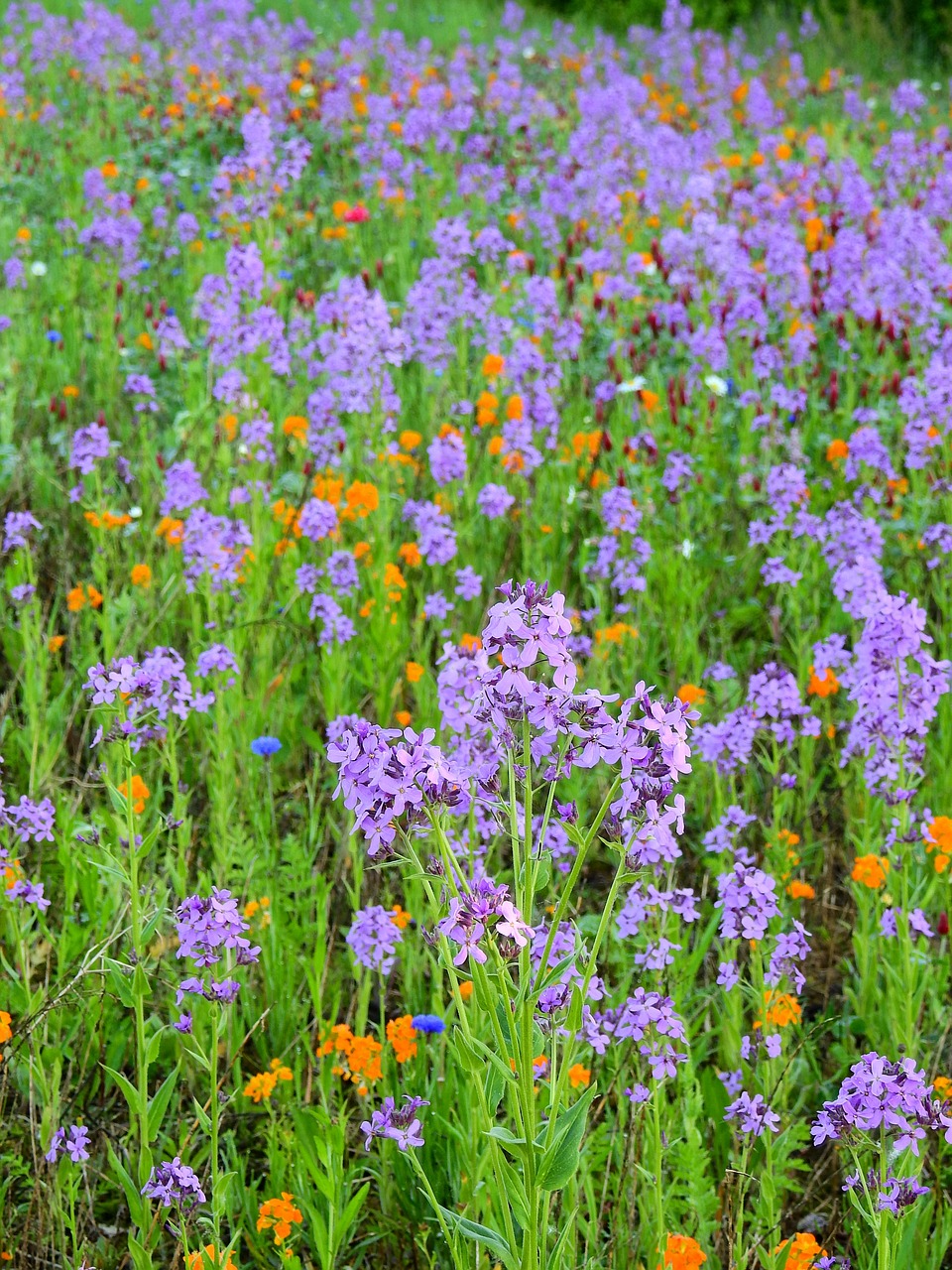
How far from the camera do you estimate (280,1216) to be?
5.71 ft

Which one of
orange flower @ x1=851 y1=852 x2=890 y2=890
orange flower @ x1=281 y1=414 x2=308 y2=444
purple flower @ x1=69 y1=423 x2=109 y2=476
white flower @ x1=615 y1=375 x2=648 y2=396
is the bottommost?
orange flower @ x1=851 y1=852 x2=890 y2=890

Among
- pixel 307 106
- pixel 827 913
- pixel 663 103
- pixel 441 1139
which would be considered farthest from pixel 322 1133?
pixel 663 103

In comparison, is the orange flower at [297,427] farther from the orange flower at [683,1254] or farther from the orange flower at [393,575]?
the orange flower at [683,1254]

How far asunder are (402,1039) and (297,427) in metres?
2.44

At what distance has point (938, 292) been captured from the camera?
5.14 m

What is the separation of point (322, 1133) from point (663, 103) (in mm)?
9047

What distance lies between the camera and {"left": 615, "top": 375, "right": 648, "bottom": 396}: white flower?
4.24m

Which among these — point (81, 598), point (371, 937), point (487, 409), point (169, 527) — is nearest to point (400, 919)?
point (371, 937)

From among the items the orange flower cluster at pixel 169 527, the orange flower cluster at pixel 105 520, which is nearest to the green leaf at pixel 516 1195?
the orange flower cluster at pixel 105 520

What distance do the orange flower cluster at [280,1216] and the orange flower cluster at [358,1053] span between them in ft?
0.66

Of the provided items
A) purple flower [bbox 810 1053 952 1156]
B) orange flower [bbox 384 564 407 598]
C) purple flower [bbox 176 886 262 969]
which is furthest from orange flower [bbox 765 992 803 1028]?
orange flower [bbox 384 564 407 598]

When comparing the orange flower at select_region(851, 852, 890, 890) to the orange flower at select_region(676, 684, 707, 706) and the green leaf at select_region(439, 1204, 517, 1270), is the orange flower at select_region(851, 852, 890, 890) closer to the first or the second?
the orange flower at select_region(676, 684, 707, 706)

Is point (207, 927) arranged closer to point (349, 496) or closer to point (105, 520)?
point (105, 520)

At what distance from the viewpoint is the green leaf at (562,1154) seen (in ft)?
4.16
